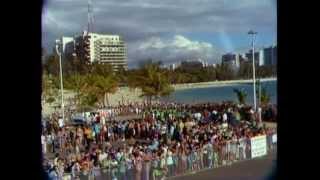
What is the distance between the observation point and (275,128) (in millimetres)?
1990

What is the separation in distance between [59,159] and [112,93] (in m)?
1.20

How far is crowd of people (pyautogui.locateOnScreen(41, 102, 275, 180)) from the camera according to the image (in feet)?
9.73

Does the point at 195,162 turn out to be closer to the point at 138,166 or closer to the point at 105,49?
the point at 138,166

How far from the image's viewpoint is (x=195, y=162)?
3.11 meters

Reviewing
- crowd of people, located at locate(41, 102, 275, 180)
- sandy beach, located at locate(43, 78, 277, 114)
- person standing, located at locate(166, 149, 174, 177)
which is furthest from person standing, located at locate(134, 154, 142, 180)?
sandy beach, located at locate(43, 78, 277, 114)

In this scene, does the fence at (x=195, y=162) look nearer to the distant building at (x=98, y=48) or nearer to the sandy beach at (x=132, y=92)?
→ the sandy beach at (x=132, y=92)

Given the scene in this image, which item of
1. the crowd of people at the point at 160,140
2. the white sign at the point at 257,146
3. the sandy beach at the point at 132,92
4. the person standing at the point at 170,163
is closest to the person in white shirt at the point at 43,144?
the sandy beach at the point at 132,92

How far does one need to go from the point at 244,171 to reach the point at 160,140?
818mm

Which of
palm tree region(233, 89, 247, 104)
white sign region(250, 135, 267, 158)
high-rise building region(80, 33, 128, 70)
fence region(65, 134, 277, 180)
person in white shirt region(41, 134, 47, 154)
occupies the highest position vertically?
high-rise building region(80, 33, 128, 70)

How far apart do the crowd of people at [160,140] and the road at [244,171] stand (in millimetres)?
83


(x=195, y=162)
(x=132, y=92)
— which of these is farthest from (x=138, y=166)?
(x=132, y=92)

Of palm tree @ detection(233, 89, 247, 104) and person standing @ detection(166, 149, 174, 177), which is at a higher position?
palm tree @ detection(233, 89, 247, 104)

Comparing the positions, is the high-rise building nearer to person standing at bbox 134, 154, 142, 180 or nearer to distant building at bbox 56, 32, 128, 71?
distant building at bbox 56, 32, 128, 71
